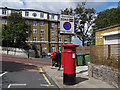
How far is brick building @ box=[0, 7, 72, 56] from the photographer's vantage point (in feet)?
156

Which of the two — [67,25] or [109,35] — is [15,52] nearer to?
[109,35]

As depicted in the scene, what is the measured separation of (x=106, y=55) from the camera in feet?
24.6

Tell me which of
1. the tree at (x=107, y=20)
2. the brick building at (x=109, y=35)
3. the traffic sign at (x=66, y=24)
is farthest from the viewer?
the tree at (x=107, y=20)

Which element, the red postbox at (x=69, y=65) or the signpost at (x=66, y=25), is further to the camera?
the signpost at (x=66, y=25)

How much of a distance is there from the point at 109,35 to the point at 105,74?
9015 mm

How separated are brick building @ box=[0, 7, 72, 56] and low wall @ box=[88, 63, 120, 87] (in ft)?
129

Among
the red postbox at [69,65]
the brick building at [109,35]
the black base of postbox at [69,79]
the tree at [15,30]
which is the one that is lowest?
the black base of postbox at [69,79]

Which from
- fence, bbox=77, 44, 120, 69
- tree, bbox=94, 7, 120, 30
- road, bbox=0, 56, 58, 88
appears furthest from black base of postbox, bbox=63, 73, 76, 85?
tree, bbox=94, 7, 120, 30

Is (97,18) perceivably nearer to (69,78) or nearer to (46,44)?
(46,44)

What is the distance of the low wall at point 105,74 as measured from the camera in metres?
6.18

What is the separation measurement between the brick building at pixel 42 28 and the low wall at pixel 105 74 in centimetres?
3924

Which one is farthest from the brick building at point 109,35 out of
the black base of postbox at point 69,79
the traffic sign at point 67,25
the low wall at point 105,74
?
the black base of postbox at point 69,79

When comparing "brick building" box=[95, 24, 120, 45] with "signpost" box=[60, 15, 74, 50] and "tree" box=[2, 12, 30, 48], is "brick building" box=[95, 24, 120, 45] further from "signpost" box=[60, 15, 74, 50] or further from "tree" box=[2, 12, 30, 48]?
"tree" box=[2, 12, 30, 48]

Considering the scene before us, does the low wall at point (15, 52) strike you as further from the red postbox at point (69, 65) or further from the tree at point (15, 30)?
the red postbox at point (69, 65)
